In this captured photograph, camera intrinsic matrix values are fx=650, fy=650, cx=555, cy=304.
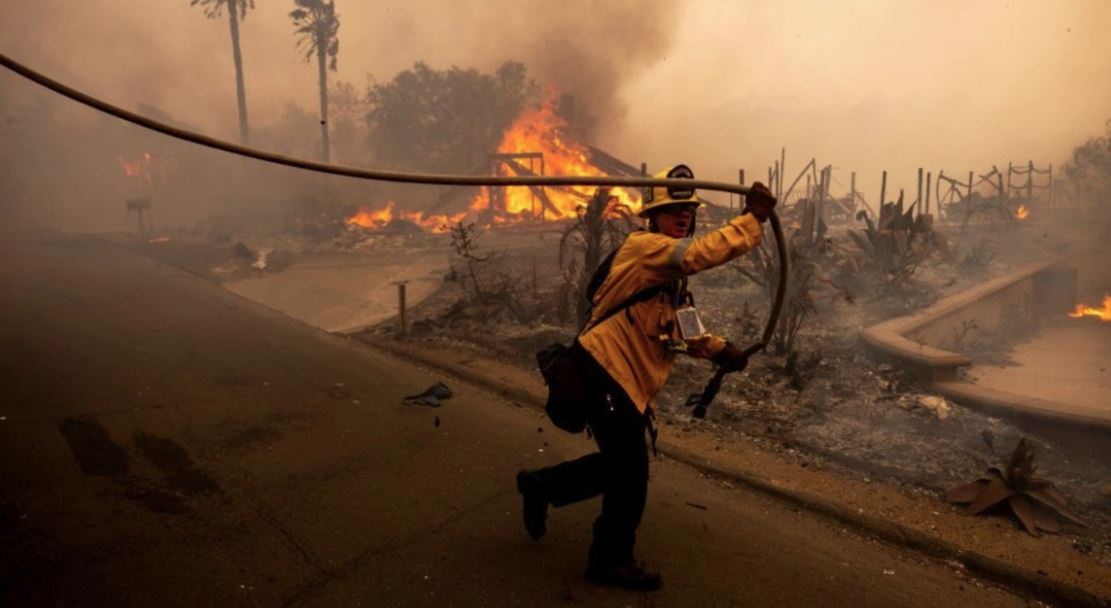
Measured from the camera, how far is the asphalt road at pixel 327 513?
276 centimetres

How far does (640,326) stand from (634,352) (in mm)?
110

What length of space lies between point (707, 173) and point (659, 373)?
115ft

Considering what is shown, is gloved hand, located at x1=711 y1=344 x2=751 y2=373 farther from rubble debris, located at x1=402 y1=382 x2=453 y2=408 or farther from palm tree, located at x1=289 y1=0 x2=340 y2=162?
palm tree, located at x1=289 y1=0 x2=340 y2=162

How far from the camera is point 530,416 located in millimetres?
5301

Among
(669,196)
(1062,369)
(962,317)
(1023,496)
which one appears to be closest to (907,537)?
(1023,496)

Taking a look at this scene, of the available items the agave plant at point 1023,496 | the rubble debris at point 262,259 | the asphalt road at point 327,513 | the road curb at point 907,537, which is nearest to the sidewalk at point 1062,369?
the agave plant at point 1023,496

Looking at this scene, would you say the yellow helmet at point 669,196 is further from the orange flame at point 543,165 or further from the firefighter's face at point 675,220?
the orange flame at point 543,165

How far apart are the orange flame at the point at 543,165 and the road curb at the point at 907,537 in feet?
59.8

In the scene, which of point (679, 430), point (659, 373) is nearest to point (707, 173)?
point (679, 430)

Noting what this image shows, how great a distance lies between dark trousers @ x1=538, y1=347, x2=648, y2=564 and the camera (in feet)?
8.60

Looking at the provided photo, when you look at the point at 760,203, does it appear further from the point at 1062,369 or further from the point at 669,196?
the point at 1062,369

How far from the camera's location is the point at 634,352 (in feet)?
8.74

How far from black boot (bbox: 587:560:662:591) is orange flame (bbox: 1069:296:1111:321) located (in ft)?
39.6

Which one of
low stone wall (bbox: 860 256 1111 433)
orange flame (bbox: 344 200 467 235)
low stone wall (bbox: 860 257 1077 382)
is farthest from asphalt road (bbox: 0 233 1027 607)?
orange flame (bbox: 344 200 467 235)
